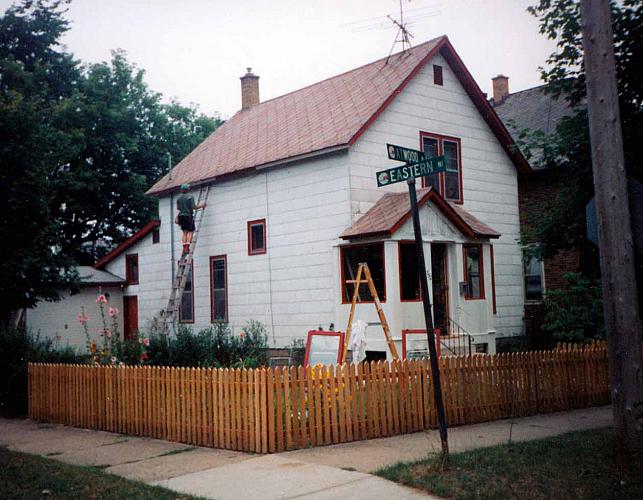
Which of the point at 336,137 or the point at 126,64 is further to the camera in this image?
the point at 126,64

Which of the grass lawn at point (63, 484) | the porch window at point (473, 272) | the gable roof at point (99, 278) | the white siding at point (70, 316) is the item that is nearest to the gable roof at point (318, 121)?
the porch window at point (473, 272)

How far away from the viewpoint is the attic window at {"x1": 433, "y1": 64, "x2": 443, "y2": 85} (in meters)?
20.8

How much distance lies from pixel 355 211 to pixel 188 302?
8.11 meters

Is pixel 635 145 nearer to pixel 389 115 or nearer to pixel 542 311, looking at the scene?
pixel 389 115

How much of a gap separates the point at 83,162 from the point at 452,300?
2467 cm

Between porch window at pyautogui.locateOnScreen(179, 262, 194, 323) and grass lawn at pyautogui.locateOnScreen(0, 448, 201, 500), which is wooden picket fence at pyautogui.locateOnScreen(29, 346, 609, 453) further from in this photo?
porch window at pyautogui.locateOnScreen(179, 262, 194, 323)

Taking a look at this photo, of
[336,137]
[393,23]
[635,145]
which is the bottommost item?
[635,145]

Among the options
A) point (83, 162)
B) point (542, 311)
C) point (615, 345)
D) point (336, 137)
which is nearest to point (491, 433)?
Answer: point (615, 345)

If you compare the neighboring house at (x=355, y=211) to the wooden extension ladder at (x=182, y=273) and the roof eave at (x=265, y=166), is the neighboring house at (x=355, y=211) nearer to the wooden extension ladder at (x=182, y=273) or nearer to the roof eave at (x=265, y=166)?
the roof eave at (x=265, y=166)

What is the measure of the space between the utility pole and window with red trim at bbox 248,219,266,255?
13.6 m

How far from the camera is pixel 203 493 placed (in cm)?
720

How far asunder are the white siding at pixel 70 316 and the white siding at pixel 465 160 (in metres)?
12.6

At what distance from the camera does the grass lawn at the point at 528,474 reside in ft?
22.4

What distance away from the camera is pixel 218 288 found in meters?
22.5
